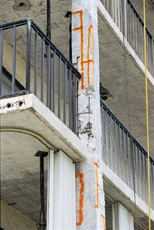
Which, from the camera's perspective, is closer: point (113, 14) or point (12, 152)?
point (12, 152)

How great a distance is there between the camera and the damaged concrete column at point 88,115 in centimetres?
1152

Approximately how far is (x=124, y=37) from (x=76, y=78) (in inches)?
97.4

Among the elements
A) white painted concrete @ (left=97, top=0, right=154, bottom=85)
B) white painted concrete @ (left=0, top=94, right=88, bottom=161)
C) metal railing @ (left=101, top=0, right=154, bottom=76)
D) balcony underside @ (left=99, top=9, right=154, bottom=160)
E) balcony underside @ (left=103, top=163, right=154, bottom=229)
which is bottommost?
balcony underside @ (left=103, top=163, right=154, bottom=229)

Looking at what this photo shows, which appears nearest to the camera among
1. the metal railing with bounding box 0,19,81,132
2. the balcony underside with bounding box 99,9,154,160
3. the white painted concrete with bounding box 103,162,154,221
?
the metal railing with bounding box 0,19,81,132

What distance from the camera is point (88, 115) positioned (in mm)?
12125

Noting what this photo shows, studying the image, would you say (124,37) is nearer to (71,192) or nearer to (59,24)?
(59,24)

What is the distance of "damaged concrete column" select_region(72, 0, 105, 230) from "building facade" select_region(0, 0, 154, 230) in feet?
0.05

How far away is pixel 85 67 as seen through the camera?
40.9ft

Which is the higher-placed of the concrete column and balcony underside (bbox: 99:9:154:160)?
balcony underside (bbox: 99:9:154:160)

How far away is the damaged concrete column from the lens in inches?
453

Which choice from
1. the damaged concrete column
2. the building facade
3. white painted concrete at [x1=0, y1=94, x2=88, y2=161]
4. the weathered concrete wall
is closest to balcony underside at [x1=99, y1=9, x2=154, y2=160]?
the building facade

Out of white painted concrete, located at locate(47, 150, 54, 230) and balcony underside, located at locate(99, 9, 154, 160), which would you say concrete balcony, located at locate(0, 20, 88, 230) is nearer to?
white painted concrete, located at locate(47, 150, 54, 230)

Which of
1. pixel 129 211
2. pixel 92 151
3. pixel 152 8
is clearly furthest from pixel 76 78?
pixel 152 8

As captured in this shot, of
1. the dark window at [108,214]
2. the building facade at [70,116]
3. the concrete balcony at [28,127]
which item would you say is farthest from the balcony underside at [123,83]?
the dark window at [108,214]
